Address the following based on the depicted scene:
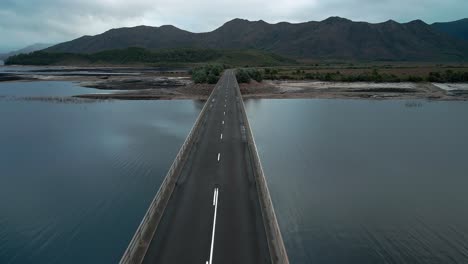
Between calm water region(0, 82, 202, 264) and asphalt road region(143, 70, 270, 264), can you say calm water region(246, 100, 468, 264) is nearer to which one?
asphalt road region(143, 70, 270, 264)

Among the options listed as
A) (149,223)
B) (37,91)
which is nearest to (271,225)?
(149,223)

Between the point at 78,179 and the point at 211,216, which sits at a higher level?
the point at 211,216

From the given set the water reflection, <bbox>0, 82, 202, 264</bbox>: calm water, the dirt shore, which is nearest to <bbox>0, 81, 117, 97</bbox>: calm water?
the dirt shore

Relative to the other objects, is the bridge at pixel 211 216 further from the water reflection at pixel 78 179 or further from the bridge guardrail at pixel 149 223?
the water reflection at pixel 78 179

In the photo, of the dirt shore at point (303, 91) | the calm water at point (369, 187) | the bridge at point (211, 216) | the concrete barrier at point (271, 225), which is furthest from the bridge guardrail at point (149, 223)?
the dirt shore at point (303, 91)

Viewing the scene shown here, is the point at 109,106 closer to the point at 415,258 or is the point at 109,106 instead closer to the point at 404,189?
the point at 404,189

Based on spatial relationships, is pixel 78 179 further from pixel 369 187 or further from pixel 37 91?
pixel 37 91

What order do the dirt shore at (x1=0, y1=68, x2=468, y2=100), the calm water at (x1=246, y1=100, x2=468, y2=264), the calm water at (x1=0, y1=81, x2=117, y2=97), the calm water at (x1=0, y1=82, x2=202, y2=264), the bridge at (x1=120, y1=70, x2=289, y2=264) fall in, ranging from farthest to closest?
the calm water at (x1=0, y1=81, x2=117, y2=97)
the dirt shore at (x1=0, y1=68, x2=468, y2=100)
the calm water at (x1=0, y1=82, x2=202, y2=264)
the calm water at (x1=246, y1=100, x2=468, y2=264)
the bridge at (x1=120, y1=70, x2=289, y2=264)
